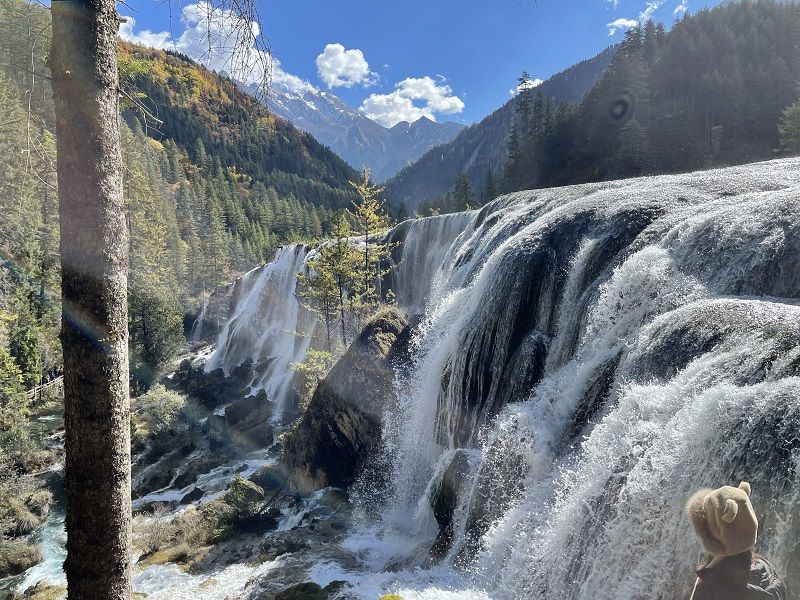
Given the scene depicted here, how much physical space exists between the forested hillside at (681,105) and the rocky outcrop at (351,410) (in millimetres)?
32282

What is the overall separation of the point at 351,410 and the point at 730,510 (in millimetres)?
16025

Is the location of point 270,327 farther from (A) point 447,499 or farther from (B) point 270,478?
(A) point 447,499

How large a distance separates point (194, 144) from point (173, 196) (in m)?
75.5

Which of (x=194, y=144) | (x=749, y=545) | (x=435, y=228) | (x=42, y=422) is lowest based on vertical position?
(x=42, y=422)

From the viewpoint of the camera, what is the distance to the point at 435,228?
29.0 meters

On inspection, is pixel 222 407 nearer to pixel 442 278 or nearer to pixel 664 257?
pixel 442 278

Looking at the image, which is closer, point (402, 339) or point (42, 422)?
point (402, 339)

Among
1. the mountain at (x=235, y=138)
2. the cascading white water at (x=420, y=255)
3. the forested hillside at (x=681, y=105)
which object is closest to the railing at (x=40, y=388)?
the cascading white water at (x=420, y=255)

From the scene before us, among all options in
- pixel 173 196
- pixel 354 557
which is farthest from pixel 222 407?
pixel 173 196

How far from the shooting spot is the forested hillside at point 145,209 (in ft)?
11.3

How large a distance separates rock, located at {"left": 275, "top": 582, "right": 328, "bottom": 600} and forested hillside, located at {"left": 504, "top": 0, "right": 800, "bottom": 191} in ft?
132

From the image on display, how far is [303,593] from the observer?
33.5ft

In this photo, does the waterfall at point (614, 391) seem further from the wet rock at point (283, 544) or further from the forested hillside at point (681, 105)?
the forested hillside at point (681, 105)

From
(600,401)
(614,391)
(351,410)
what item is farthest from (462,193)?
(614,391)
